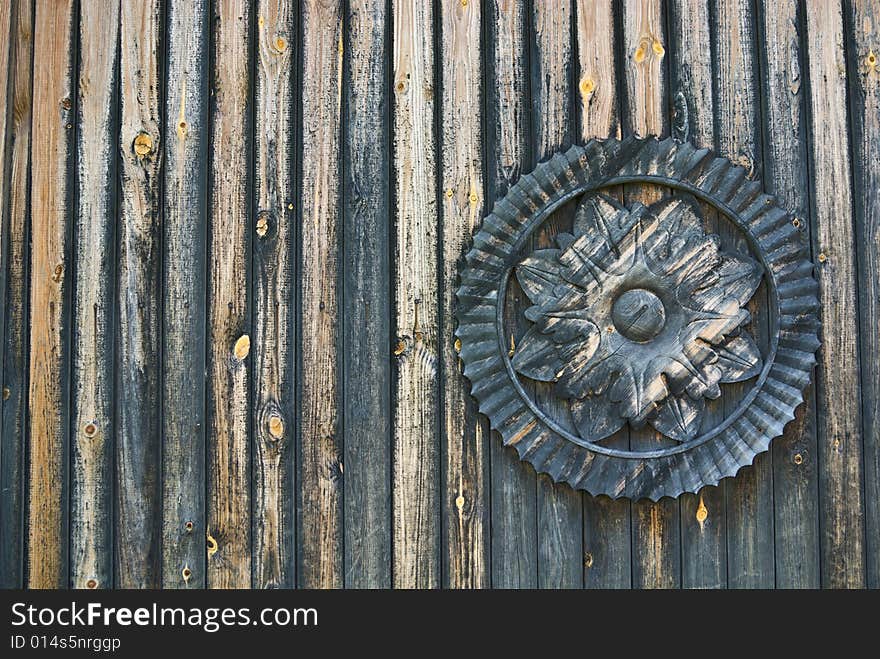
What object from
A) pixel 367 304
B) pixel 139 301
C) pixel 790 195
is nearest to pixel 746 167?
pixel 790 195

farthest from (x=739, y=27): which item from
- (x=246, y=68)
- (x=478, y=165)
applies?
(x=246, y=68)

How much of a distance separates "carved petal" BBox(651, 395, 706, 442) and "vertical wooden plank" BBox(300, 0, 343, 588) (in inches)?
32.7

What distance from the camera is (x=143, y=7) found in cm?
265

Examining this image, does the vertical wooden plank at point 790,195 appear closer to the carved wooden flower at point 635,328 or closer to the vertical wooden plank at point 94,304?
the carved wooden flower at point 635,328

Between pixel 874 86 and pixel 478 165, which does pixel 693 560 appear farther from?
pixel 874 86

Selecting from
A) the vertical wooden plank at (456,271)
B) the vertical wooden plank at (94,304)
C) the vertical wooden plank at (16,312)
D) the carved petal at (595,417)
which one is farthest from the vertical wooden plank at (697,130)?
the vertical wooden plank at (16,312)

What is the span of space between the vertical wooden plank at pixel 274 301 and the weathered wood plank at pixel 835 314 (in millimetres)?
1376

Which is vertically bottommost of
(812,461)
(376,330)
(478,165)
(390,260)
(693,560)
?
(693,560)

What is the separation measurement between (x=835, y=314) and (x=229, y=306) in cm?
158

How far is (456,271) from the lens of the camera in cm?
259

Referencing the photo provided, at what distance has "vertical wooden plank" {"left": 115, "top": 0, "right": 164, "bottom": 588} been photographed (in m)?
2.56

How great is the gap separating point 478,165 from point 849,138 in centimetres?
99

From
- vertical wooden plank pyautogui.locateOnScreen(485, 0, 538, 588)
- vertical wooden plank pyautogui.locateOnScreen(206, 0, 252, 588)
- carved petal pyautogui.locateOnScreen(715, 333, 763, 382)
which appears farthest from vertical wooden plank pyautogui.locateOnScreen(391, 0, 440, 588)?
carved petal pyautogui.locateOnScreen(715, 333, 763, 382)

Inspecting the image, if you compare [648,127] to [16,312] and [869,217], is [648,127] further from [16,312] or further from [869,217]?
[16,312]
